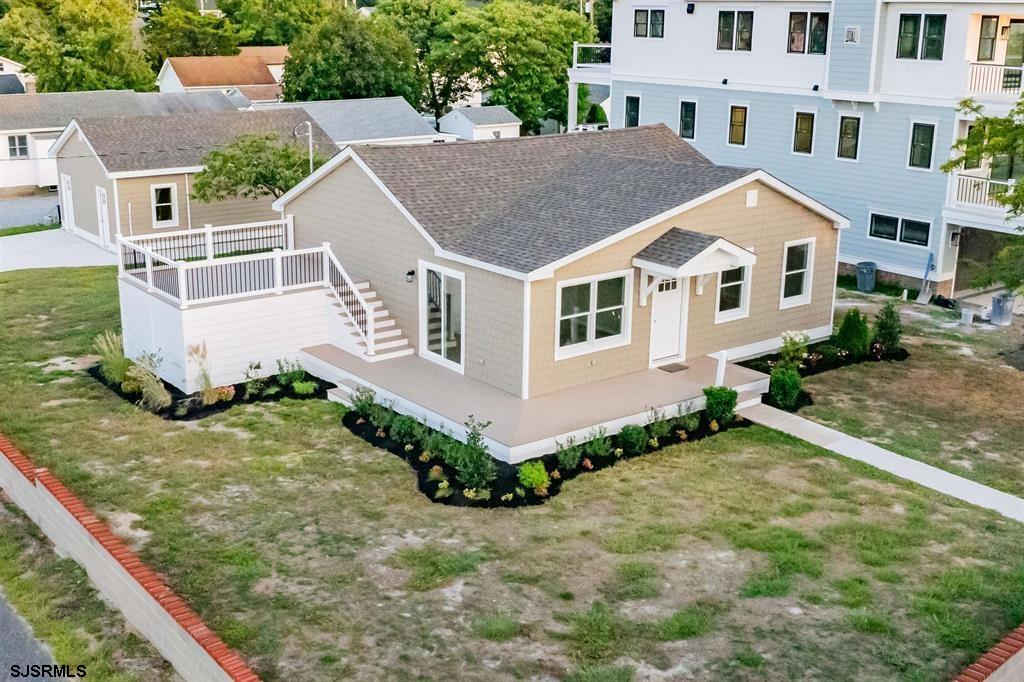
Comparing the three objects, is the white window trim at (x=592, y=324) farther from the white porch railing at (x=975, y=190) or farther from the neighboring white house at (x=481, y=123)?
the neighboring white house at (x=481, y=123)

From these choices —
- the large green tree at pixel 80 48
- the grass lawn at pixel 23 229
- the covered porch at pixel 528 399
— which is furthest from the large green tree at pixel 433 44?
the covered porch at pixel 528 399

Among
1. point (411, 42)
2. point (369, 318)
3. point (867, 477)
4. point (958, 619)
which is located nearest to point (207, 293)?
→ point (369, 318)

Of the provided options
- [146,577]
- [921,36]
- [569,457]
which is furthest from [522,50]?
[146,577]

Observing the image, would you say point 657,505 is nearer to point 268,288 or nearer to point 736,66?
point 268,288

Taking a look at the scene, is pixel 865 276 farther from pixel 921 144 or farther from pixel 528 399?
pixel 528 399

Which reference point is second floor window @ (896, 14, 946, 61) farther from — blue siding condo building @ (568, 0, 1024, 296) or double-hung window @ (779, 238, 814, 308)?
double-hung window @ (779, 238, 814, 308)
